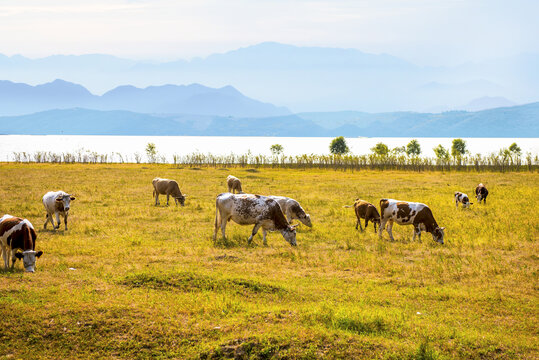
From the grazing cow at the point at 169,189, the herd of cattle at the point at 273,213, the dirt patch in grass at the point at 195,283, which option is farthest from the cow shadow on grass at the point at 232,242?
the grazing cow at the point at 169,189

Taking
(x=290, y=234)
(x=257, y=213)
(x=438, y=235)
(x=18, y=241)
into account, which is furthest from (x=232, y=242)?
(x=438, y=235)

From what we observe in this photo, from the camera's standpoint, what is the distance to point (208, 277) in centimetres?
1352

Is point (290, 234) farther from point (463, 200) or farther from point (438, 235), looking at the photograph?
point (463, 200)

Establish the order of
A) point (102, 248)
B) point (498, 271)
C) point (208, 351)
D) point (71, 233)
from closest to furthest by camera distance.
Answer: point (208, 351) → point (498, 271) → point (102, 248) → point (71, 233)

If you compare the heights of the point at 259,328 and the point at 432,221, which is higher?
the point at 432,221

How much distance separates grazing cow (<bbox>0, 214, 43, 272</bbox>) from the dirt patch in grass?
9.66ft

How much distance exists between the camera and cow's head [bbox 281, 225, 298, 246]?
62.6 ft

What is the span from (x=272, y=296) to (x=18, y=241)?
765 centimetres

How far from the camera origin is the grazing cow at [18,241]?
44.9 feet

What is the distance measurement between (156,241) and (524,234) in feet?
52.7

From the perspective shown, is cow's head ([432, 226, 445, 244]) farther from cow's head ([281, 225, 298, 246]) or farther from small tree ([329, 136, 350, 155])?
small tree ([329, 136, 350, 155])

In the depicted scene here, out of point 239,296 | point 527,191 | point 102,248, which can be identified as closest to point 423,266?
point 239,296

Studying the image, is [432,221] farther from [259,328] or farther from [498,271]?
[259,328]

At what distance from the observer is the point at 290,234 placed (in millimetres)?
19141
